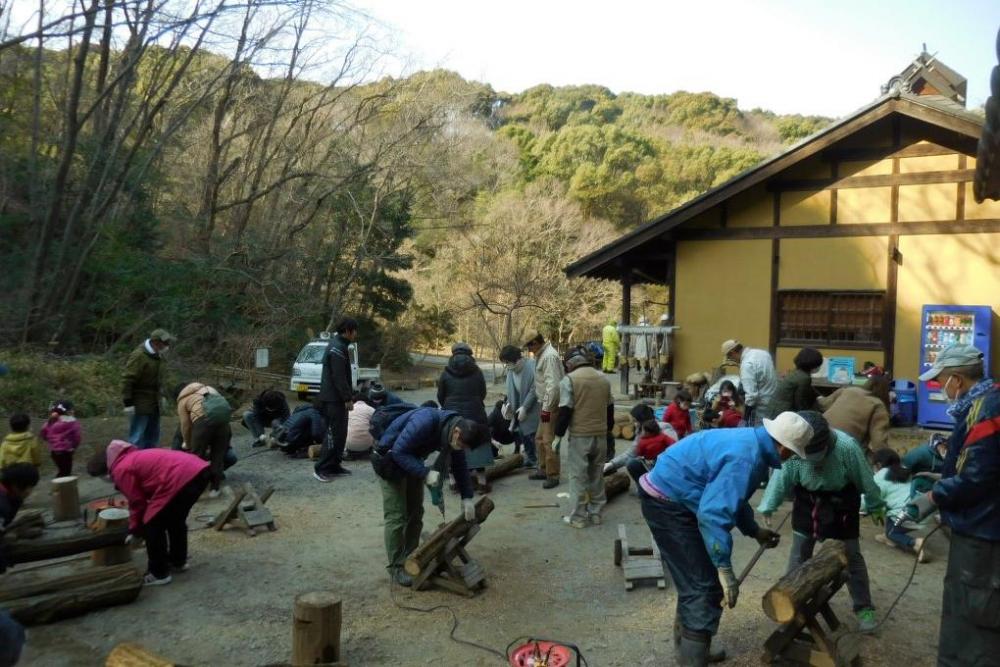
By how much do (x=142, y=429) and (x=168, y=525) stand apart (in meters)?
3.52

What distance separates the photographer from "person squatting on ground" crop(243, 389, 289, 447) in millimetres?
11328

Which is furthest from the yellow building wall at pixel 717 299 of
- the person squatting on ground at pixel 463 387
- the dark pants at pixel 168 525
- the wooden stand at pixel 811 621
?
the dark pants at pixel 168 525

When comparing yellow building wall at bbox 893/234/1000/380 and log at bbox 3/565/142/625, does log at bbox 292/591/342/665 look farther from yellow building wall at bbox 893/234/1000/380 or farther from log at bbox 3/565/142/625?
yellow building wall at bbox 893/234/1000/380

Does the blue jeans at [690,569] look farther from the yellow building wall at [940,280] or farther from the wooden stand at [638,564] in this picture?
the yellow building wall at [940,280]

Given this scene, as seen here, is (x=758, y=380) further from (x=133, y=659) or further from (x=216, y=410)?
(x=133, y=659)

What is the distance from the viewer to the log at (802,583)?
374 centimetres

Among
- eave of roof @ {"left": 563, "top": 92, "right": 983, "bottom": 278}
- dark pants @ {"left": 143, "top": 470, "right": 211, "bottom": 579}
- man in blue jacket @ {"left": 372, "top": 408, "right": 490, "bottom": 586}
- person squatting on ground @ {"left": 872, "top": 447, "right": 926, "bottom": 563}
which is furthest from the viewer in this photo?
eave of roof @ {"left": 563, "top": 92, "right": 983, "bottom": 278}

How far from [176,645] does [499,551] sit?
2814 mm

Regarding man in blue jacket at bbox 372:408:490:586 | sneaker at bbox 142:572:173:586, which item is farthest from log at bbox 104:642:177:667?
man in blue jacket at bbox 372:408:490:586

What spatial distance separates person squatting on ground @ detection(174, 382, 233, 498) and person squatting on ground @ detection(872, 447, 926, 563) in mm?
6562

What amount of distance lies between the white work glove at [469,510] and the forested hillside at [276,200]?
8.71m

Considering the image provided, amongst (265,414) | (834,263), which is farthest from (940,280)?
(265,414)

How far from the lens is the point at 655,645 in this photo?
455 centimetres

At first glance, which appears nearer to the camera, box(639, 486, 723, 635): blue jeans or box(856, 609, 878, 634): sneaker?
box(639, 486, 723, 635): blue jeans
